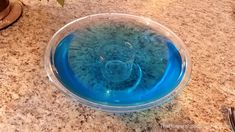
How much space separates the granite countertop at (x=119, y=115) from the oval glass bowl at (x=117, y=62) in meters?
0.03

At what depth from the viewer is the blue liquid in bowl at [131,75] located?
647 millimetres

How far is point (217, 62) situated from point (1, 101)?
490 millimetres

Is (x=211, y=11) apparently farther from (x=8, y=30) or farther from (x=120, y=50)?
(x=8, y=30)

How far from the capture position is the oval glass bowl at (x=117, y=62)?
0.64m

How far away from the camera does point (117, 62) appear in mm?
729

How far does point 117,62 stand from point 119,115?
0.14m

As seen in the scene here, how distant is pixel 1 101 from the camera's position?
0.64 meters

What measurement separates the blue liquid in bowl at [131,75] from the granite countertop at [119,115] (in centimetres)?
3

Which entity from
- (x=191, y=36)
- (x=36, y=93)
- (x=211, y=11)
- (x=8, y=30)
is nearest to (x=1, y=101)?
(x=36, y=93)

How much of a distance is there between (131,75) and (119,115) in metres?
0.11

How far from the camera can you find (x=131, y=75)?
2.31 feet

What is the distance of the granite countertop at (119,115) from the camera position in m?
0.62

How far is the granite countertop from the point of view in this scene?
2.02 feet

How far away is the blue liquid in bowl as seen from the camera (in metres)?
0.65
